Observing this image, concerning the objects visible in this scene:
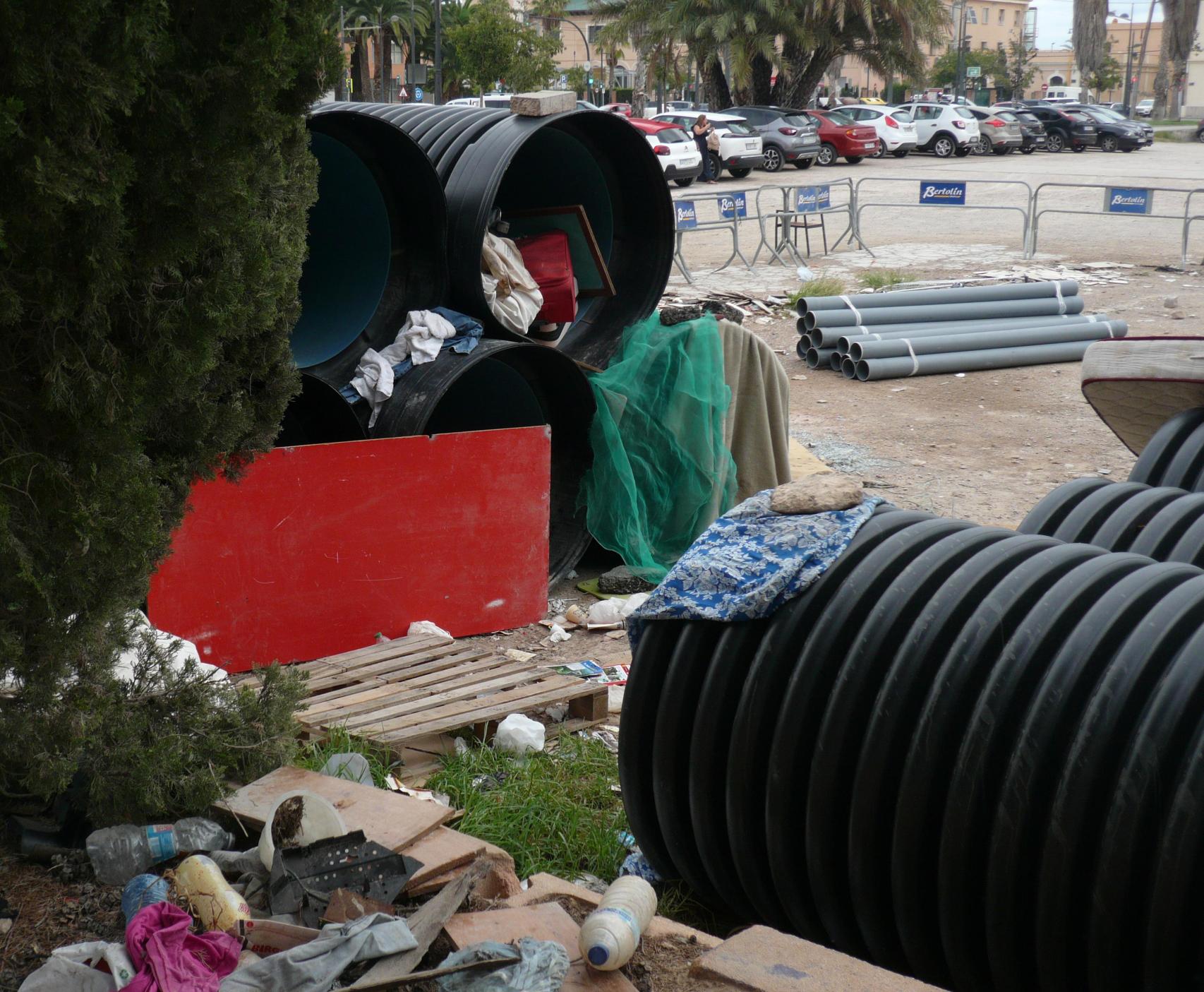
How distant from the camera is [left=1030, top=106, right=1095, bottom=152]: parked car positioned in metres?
37.5

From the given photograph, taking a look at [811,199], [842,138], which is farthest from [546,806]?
[842,138]

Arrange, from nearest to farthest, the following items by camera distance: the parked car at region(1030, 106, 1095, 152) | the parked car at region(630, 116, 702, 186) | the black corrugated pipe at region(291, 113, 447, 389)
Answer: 1. the black corrugated pipe at region(291, 113, 447, 389)
2. the parked car at region(630, 116, 702, 186)
3. the parked car at region(1030, 106, 1095, 152)

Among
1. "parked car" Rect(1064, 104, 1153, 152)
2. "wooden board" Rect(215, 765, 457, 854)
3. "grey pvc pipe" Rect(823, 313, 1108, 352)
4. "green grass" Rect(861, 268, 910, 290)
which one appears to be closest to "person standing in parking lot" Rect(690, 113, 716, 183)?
"green grass" Rect(861, 268, 910, 290)

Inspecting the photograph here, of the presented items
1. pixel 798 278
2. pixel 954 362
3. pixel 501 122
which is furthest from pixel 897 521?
pixel 798 278

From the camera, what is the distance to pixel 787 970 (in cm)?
240

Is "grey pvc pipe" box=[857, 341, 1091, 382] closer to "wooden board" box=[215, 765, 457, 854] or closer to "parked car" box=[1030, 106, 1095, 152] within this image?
"wooden board" box=[215, 765, 457, 854]

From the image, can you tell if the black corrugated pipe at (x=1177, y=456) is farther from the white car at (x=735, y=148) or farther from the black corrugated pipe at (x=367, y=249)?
the white car at (x=735, y=148)

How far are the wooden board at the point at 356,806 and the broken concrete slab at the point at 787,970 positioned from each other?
0.97 meters

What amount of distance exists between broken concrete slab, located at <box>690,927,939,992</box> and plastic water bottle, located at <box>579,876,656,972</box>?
0.16m

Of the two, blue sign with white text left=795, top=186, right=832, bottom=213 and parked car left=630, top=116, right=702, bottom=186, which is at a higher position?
parked car left=630, top=116, right=702, bottom=186

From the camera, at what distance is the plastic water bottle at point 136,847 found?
2951 mm

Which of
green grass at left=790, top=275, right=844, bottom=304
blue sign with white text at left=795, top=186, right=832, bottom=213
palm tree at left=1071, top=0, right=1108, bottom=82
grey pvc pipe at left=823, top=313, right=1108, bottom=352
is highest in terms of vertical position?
palm tree at left=1071, top=0, right=1108, bottom=82

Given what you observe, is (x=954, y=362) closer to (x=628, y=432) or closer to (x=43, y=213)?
(x=628, y=432)

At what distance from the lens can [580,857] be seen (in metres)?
3.70
